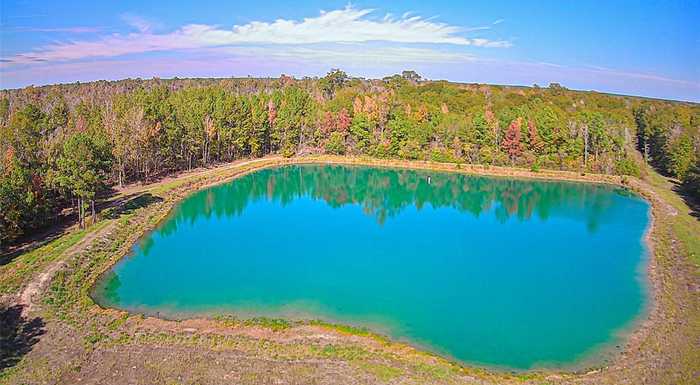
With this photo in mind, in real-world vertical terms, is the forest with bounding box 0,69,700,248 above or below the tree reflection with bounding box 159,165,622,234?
above

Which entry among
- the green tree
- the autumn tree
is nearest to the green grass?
the green tree

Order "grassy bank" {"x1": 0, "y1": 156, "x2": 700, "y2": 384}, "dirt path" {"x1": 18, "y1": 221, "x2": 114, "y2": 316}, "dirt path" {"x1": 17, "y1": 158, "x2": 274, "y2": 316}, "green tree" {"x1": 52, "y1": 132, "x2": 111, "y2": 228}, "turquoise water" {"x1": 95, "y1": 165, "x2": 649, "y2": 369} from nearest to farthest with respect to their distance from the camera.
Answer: "grassy bank" {"x1": 0, "y1": 156, "x2": 700, "y2": 384} < "turquoise water" {"x1": 95, "y1": 165, "x2": 649, "y2": 369} < "dirt path" {"x1": 18, "y1": 221, "x2": 114, "y2": 316} < "dirt path" {"x1": 17, "y1": 158, "x2": 274, "y2": 316} < "green tree" {"x1": 52, "y1": 132, "x2": 111, "y2": 228}

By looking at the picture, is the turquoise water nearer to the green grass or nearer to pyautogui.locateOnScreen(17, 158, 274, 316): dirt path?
pyautogui.locateOnScreen(17, 158, 274, 316): dirt path

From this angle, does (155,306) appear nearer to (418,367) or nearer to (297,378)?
(297,378)

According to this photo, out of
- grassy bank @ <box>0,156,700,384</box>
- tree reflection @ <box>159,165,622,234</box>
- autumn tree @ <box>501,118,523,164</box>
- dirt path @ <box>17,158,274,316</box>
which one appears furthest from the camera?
autumn tree @ <box>501,118,523,164</box>

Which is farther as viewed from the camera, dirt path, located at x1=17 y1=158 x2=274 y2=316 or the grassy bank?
dirt path, located at x1=17 y1=158 x2=274 y2=316

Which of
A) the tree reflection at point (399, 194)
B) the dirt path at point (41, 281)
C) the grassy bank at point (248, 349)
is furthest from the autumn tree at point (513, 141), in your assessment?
the dirt path at point (41, 281)

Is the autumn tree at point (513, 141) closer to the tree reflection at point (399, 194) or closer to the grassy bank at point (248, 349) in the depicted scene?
the tree reflection at point (399, 194)
